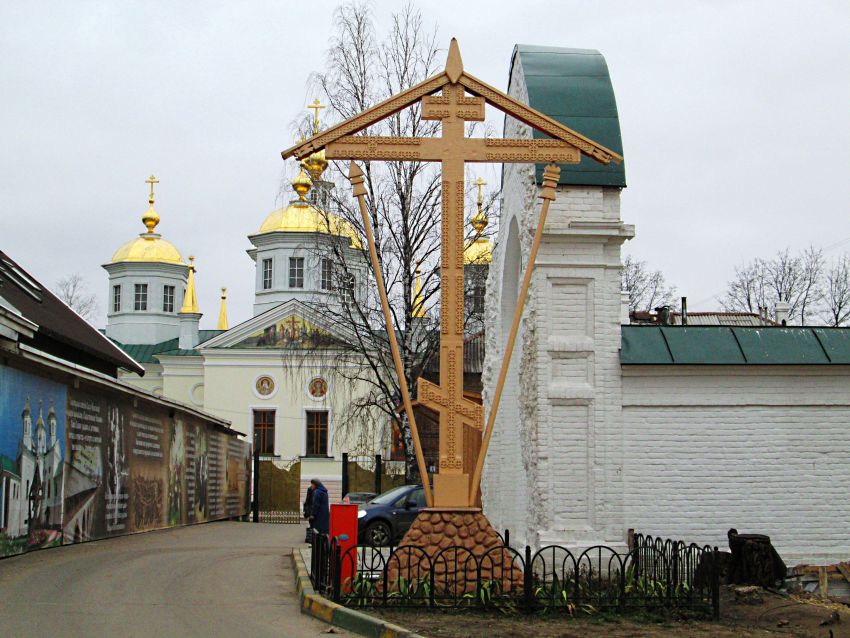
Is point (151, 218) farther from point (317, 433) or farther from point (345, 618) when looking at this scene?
point (345, 618)

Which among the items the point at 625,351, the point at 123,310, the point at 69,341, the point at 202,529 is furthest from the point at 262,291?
the point at 625,351

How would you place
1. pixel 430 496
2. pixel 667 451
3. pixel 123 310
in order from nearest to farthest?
pixel 430 496
pixel 667 451
pixel 123 310

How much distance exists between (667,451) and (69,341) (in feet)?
35.2

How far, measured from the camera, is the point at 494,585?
1146 cm

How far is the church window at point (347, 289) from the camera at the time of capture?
26.3 metres

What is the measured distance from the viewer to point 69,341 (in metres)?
19.8

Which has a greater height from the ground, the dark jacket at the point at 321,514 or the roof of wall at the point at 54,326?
the roof of wall at the point at 54,326

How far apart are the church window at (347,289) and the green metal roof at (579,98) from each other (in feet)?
36.4

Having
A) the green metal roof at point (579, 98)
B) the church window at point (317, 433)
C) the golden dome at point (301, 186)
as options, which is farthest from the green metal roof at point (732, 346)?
the church window at point (317, 433)

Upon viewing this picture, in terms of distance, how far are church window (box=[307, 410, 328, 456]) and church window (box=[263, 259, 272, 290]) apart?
963cm

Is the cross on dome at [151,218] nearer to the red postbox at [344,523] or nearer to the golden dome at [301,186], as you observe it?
the golden dome at [301,186]

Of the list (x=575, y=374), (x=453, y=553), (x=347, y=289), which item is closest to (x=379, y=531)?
(x=347, y=289)

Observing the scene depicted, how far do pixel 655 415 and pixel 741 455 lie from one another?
1215 mm

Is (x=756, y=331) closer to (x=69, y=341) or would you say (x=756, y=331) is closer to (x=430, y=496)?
(x=430, y=496)
